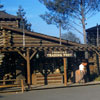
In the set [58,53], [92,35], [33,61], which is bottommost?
[33,61]

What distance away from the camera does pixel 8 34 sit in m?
18.3

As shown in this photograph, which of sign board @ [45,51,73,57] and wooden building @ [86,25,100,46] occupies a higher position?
wooden building @ [86,25,100,46]

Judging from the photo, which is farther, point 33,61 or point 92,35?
point 92,35

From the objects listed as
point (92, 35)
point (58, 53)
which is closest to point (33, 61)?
point (58, 53)

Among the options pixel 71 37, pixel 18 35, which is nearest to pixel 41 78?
pixel 18 35

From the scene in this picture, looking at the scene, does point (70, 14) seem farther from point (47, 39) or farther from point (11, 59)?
point (11, 59)

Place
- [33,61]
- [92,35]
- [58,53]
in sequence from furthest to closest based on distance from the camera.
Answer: [92,35] → [33,61] → [58,53]

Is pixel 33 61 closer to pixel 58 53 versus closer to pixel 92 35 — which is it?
pixel 58 53

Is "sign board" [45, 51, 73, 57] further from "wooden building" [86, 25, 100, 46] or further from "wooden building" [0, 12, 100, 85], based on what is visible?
"wooden building" [86, 25, 100, 46]

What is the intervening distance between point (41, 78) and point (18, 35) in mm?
3805

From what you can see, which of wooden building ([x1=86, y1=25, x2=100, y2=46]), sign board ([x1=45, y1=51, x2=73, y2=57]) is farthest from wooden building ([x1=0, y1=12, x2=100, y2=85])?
wooden building ([x1=86, y1=25, x2=100, y2=46])

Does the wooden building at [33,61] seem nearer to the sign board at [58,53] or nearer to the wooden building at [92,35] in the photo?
the sign board at [58,53]

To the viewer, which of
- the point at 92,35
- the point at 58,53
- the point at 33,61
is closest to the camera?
the point at 58,53

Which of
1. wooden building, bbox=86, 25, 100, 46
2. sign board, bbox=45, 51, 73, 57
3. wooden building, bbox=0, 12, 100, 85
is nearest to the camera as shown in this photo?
sign board, bbox=45, 51, 73, 57
